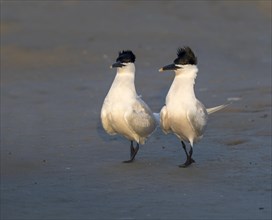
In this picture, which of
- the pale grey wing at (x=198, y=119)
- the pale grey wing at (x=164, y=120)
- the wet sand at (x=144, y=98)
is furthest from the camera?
the pale grey wing at (x=164, y=120)

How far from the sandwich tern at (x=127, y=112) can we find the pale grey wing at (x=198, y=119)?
483mm

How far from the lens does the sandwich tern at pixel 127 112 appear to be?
30.8ft

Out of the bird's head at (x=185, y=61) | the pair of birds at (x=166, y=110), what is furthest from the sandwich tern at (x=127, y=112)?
the bird's head at (x=185, y=61)

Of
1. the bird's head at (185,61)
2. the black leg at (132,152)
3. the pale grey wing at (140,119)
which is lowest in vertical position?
the black leg at (132,152)

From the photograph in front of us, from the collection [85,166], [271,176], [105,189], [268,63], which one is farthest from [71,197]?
[268,63]

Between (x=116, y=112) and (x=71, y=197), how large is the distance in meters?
1.51

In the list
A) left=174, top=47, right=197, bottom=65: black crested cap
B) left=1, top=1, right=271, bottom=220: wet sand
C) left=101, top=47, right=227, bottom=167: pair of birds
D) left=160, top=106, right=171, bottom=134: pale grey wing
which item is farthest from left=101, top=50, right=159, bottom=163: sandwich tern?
left=174, top=47, right=197, bottom=65: black crested cap

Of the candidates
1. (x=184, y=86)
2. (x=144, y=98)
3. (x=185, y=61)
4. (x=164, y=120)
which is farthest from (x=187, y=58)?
(x=144, y=98)

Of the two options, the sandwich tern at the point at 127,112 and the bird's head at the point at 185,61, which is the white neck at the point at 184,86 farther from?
the sandwich tern at the point at 127,112

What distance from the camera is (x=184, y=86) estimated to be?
30.8 feet

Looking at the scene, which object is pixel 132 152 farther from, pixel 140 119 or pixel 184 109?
pixel 184 109

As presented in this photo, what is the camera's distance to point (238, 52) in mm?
15516

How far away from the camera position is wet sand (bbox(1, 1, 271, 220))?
7.98 m

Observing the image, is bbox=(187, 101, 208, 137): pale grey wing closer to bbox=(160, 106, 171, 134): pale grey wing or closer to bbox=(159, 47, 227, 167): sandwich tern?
bbox=(159, 47, 227, 167): sandwich tern
